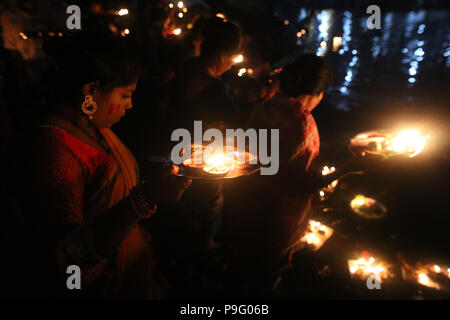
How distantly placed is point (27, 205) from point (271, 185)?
7.69ft

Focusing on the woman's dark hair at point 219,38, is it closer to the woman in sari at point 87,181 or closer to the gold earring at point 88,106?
the woman in sari at point 87,181

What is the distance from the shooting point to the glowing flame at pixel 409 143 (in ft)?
7.02

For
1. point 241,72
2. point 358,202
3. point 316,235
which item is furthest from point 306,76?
point 358,202

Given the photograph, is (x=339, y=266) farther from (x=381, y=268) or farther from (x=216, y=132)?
(x=216, y=132)

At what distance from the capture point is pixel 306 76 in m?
2.60

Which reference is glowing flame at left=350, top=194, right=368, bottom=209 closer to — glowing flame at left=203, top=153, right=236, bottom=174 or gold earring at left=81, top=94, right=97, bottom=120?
glowing flame at left=203, top=153, right=236, bottom=174

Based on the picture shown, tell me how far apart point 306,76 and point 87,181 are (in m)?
2.29

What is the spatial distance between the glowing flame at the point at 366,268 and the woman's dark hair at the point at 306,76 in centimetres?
286

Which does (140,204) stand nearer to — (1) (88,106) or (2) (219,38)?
(1) (88,106)

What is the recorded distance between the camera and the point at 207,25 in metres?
3.00

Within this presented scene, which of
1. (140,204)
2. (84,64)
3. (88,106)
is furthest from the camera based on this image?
(88,106)

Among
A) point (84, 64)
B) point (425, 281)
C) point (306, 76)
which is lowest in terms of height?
point (425, 281)

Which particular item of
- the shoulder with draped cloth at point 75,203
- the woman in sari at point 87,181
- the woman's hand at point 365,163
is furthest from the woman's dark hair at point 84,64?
the woman's hand at point 365,163

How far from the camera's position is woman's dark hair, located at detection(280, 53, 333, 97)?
2.56 metres
